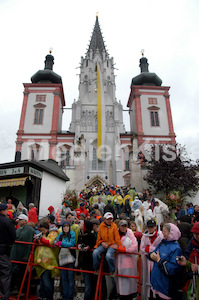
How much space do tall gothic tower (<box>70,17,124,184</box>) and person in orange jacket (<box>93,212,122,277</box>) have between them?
21562mm

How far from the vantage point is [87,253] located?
11.8 ft

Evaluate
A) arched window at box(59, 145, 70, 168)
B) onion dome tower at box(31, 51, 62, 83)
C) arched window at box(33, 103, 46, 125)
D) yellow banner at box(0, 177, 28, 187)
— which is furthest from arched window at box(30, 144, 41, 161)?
yellow banner at box(0, 177, 28, 187)

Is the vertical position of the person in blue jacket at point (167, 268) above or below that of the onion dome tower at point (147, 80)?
below

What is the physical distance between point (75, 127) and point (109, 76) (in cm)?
1307

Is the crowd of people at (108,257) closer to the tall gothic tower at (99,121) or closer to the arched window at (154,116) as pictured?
the tall gothic tower at (99,121)

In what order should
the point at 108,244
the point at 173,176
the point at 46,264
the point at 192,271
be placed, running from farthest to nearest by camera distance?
the point at 173,176, the point at 46,264, the point at 108,244, the point at 192,271

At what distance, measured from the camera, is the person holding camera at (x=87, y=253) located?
11.5ft

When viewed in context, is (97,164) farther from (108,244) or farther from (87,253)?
(108,244)

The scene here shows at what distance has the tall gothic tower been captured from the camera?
2798 centimetres

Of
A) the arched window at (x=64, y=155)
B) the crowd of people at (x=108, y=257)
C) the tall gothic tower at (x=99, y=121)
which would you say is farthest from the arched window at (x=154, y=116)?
the crowd of people at (x=108, y=257)

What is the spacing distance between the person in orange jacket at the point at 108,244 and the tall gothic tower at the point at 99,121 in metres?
21.6

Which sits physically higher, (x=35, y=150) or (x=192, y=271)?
(x=35, y=150)

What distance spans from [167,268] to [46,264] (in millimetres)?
2211

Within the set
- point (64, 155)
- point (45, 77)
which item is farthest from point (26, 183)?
point (45, 77)
